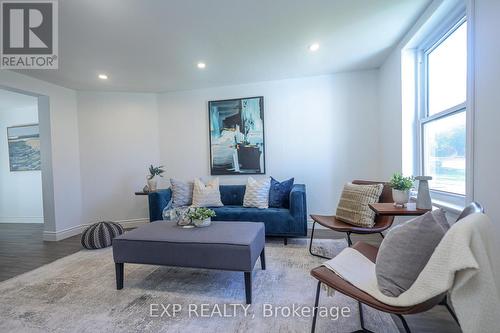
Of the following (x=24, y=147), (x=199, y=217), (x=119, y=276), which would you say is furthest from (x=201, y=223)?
(x=24, y=147)

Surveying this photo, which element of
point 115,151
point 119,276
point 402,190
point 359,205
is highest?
point 115,151

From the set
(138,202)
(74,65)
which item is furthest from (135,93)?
(138,202)

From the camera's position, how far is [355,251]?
66.5 inches

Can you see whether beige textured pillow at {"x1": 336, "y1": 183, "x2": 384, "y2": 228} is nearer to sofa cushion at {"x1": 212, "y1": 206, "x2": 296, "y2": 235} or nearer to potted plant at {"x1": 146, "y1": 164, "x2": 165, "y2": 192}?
sofa cushion at {"x1": 212, "y1": 206, "x2": 296, "y2": 235}

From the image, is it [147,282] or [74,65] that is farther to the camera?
[74,65]

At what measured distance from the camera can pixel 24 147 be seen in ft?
15.9

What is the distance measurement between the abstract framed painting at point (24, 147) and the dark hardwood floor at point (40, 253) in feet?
4.17

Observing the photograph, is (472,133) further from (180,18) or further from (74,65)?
(74,65)

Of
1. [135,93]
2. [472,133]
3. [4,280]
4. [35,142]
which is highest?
[135,93]

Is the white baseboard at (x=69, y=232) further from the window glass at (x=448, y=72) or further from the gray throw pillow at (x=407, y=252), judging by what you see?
the window glass at (x=448, y=72)

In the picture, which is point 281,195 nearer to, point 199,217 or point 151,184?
point 199,217

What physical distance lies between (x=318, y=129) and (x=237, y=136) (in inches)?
52.5

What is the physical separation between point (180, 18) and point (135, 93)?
2.56 meters

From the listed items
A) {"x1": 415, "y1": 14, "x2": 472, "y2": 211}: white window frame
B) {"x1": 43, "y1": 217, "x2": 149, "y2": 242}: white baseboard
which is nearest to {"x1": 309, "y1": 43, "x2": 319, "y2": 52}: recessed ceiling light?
{"x1": 415, "y1": 14, "x2": 472, "y2": 211}: white window frame
